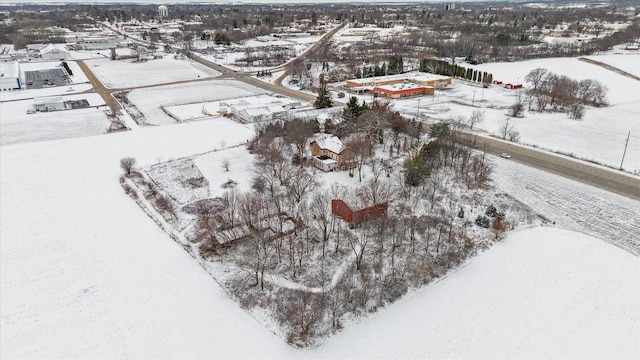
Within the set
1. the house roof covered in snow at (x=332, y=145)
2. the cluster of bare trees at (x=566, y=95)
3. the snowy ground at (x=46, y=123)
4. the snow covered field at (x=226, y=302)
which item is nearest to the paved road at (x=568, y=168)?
the snow covered field at (x=226, y=302)

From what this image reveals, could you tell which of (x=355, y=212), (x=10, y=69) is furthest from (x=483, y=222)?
(x=10, y=69)

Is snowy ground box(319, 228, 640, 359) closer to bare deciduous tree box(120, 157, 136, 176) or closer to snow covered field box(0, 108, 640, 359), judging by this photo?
snow covered field box(0, 108, 640, 359)

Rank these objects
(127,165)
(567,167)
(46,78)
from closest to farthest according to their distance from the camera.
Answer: (127,165) < (567,167) < (46,78)

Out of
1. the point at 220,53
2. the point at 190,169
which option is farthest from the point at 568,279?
the point at 220,53

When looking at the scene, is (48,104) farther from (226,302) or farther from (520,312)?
(520,312)

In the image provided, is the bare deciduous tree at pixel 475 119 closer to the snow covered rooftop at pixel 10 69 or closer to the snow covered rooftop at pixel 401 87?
the snow covered rooftop at pixel 401 87
